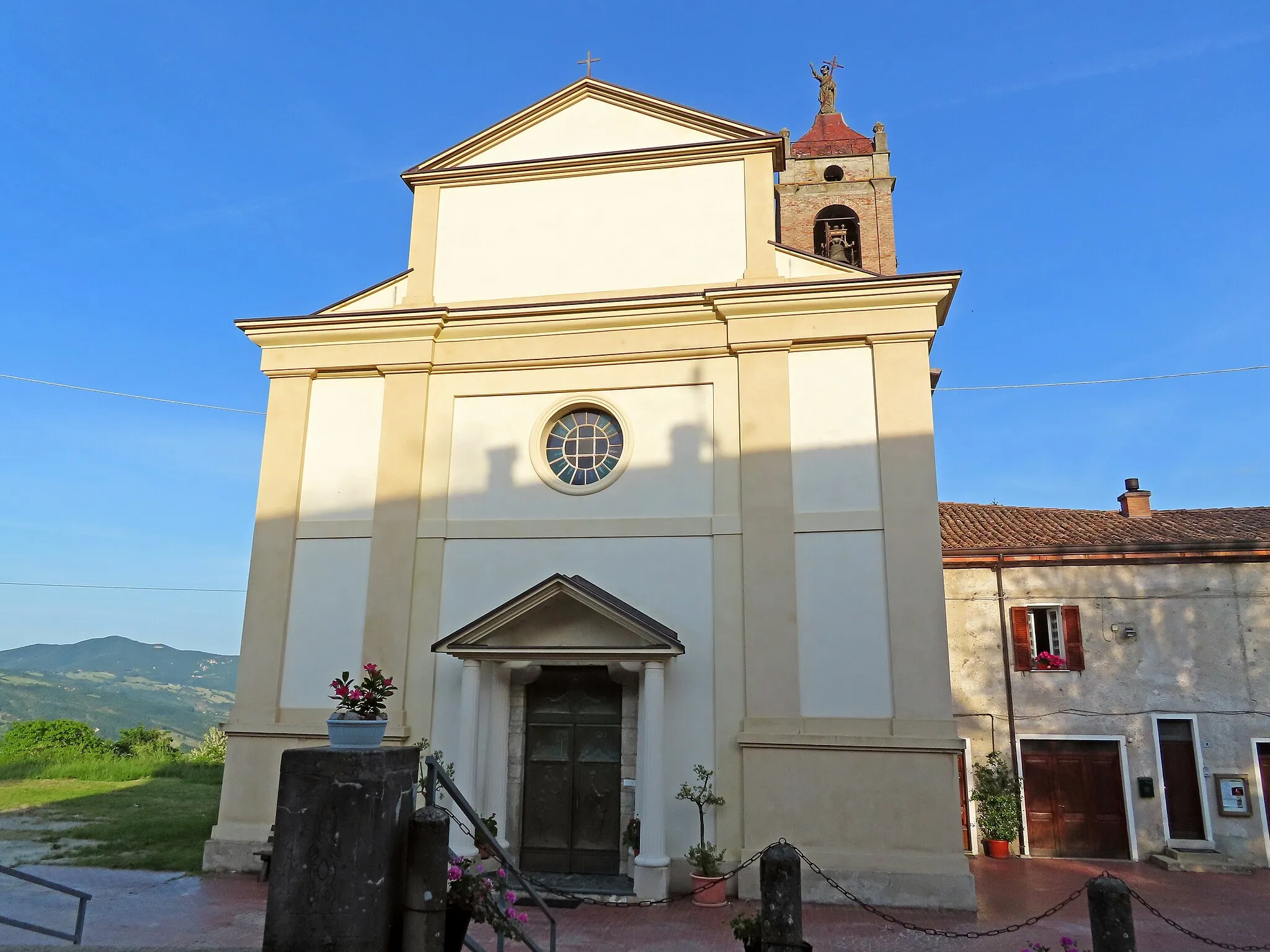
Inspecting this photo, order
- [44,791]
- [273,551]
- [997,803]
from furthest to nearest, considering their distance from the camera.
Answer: [44,791]
[997,803]
[273,551]

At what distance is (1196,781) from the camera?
13891mm

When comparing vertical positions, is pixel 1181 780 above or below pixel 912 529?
below

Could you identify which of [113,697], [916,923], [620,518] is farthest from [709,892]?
[113,697]

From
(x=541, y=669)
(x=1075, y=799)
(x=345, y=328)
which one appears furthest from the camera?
(x=1075, y=799)

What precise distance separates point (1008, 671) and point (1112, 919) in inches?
376

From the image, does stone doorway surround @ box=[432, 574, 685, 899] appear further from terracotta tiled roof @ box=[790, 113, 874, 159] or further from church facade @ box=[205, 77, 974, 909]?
terracotta tiled roof @ box=[790, 113, 874, 159]

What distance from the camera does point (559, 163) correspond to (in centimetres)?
1294

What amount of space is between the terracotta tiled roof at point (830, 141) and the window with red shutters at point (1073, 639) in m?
10.3

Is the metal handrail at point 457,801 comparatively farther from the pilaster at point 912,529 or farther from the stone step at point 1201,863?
the stone step at point 1201,863

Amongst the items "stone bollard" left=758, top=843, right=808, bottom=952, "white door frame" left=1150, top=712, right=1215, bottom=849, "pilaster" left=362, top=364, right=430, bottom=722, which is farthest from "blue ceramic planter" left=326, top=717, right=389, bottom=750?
"white door frame" left=1150, top=712, right=1215, bottom=849

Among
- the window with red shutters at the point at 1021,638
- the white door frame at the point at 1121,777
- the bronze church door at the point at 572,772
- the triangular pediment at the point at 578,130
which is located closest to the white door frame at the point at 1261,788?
the white door frame at the point at 1121,777

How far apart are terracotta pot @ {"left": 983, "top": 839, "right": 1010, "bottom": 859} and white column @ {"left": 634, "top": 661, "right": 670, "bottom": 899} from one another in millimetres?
6654

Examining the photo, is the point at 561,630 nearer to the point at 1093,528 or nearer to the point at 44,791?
the point at 1093,528

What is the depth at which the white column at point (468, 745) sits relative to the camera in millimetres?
10461
